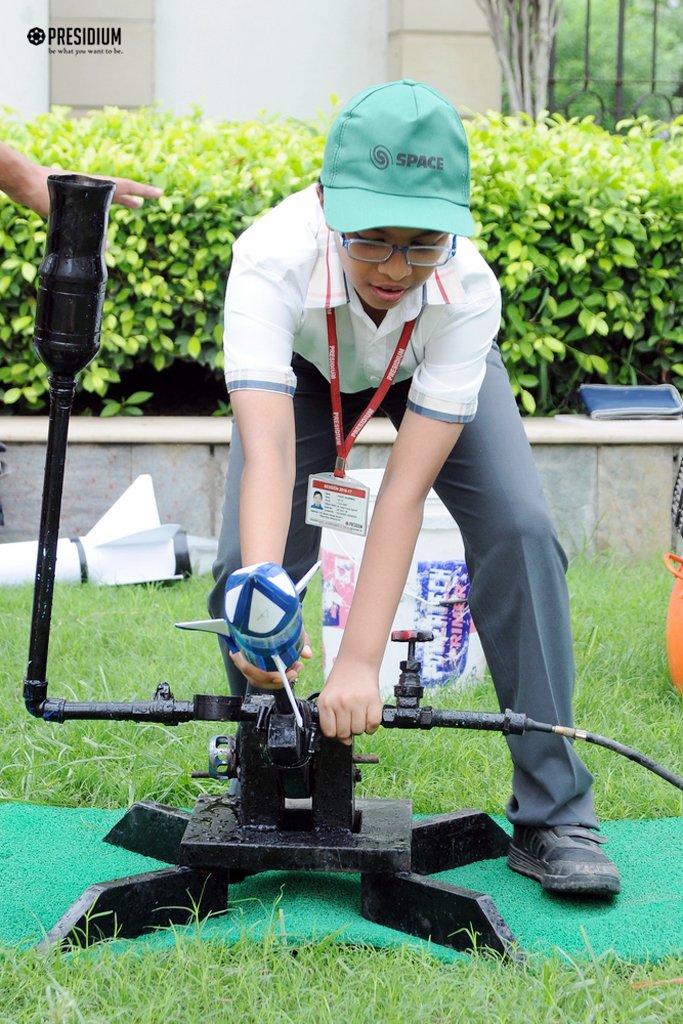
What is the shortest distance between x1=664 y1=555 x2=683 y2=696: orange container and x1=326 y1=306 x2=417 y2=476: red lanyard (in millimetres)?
1588

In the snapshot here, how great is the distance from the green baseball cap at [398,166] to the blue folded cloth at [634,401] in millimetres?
3894

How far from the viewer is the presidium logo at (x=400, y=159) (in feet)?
7.40

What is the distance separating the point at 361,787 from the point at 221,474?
2.55 meters

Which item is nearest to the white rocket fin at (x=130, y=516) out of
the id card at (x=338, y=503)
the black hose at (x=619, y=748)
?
the id card at (x=338, y=503)

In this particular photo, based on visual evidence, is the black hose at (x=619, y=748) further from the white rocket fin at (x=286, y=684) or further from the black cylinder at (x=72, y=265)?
Answer: the black cylinder at (x=72, y=265)

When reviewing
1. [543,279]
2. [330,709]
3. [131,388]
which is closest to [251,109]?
[131,388]

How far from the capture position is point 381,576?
2.40m

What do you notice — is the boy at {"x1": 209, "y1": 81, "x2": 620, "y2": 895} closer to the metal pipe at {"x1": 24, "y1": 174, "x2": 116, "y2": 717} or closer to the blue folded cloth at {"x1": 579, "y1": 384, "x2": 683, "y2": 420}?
the metal pipe at {"x1": 24, "y1": 174, "x2": 116, "y2": 717}

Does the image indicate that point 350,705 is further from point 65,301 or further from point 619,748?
point 65,301

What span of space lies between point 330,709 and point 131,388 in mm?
4784

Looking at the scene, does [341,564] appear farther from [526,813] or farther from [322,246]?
[322,246]

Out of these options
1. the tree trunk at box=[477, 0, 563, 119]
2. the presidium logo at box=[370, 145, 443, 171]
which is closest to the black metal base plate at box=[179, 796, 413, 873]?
the presidium logo at box=[370, 145, 443, 171]

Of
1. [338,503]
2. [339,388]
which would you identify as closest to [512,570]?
[338,503]

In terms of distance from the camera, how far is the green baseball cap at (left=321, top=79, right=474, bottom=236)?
7.32 ft
